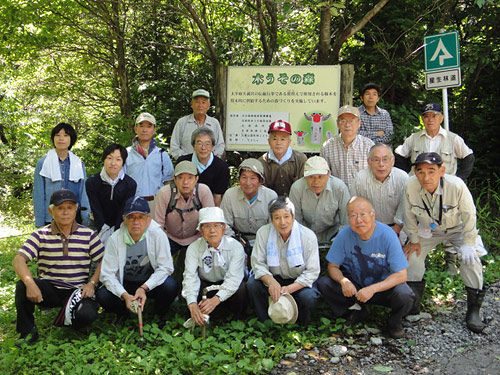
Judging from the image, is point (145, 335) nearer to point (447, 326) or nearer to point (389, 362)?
point (389, 362)

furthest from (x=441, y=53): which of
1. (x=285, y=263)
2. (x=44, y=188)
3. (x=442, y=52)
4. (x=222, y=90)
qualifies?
(x=44, y=188)

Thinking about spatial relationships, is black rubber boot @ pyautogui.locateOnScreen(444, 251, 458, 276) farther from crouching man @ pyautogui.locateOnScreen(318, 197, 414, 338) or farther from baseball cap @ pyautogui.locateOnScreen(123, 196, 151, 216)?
baseball cap @ pyautogui.locateOnScreen(123, 196, 151, 216)

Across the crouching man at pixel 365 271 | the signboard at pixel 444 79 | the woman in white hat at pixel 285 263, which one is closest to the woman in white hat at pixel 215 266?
the woman in white hat at pixel 285 263

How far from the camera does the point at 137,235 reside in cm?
439

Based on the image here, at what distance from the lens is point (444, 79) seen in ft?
20.9

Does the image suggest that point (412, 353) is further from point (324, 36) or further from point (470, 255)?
point (324, 36)

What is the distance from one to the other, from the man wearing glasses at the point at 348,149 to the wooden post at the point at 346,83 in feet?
3.98

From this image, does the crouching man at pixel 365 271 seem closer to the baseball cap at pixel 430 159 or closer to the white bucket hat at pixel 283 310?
the white bucket hat at pixel 283 310

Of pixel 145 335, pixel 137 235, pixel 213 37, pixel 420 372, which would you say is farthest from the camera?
pixel 213 37

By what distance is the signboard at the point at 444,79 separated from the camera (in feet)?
20.6

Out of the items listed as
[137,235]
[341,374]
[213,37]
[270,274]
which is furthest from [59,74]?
[341,374]

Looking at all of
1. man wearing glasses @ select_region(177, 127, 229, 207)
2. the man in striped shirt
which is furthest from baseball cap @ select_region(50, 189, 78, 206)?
man wearing glasses @ select_region(177, 127, 229, 207)

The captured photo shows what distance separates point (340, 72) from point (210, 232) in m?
3.53

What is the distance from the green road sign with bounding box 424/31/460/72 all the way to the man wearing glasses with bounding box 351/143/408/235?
236 centimetres
